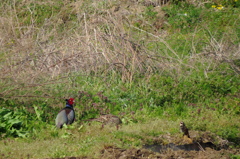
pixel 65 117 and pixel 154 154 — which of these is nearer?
pixel 154 154

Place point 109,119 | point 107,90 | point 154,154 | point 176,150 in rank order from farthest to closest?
point 107,90
point 109,119
point 176,150
point 154,154

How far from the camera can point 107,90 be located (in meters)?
8.80

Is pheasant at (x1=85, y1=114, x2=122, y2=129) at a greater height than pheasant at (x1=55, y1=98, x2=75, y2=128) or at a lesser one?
lesser

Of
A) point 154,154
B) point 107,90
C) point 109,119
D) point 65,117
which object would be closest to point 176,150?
point 154,154

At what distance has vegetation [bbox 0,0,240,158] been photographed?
264 inches

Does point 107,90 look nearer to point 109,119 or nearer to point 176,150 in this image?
point 109,119

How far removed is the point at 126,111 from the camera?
26.1ft

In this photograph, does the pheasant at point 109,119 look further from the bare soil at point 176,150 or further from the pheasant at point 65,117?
the bare soil at point 176,150

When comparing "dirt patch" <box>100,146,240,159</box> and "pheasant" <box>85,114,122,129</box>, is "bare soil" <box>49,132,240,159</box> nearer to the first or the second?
"dirt patch" <box>100,146,240,159</box>

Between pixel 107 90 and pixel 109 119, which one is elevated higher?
pixel 107 90

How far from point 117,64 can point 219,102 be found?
249 cm

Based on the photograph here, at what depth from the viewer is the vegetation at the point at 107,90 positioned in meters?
6.70

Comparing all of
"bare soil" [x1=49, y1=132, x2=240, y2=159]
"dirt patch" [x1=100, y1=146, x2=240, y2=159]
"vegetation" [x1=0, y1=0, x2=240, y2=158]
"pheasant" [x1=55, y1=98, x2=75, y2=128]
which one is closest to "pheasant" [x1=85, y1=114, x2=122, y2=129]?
"vegetation" [x1=0, y1=0, x2=240, y2=158]

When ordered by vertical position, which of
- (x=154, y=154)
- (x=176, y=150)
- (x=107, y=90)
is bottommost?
(x=176, y=150)
